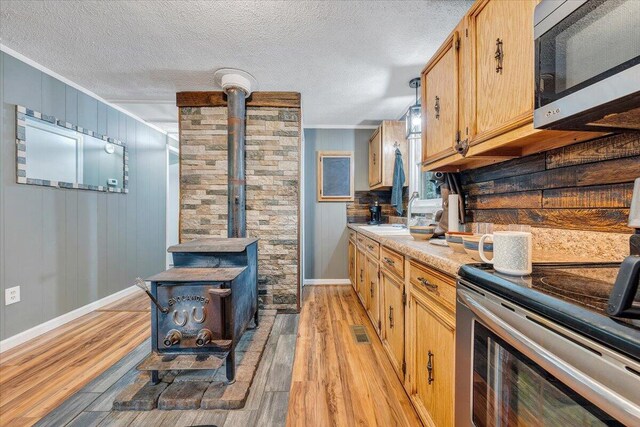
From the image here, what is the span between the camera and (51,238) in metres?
2.50

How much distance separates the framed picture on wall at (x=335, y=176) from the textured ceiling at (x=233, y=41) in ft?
3.70

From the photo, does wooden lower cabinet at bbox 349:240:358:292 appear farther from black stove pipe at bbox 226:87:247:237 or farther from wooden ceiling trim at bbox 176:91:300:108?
wooden ceiling trim at bbox 176:91:300:108

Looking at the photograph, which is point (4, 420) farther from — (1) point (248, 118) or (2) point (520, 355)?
(1) point (248, 118)

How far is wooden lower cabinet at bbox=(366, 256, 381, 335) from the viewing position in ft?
7.27

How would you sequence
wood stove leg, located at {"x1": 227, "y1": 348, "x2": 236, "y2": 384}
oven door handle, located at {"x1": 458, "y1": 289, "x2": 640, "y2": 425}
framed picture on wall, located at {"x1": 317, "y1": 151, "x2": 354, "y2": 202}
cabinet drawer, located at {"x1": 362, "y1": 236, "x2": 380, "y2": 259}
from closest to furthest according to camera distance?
oven door handle, located at {"x1": 458, "y1": 289, "x2": 640, "y2": 425}, wood stove leg, located at {"x1": 227, "y1": 348, "x2": 236, "y2": 384}, cabinet drawer, located at {"x1": 362, "y1": 236, "x2": 380, "y2": 259}, framed picture on wall, located at {"x1": 317, "y1": 151, "x2": 354, "y2": 202}

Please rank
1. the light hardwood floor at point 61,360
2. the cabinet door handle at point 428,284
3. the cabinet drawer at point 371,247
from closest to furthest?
1. the cabinet door handle at point 428,284
2. the light hardwood floor at point 61,360
3. the cabinet drawer at point 371,247

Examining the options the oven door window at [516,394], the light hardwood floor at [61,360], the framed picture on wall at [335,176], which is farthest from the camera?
the framed picture on wall at [335,176]

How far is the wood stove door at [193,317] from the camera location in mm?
1606

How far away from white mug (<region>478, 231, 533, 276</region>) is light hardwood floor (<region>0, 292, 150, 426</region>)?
239 cm

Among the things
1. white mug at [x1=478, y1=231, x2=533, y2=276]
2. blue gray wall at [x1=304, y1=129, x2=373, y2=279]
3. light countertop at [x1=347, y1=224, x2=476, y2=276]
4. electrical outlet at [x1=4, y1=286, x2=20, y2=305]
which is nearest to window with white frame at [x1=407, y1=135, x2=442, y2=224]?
blue gray wall at [x1=304, y1=129, x2=373, y2=279]

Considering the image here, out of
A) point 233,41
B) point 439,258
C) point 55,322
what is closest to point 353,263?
point 439,258

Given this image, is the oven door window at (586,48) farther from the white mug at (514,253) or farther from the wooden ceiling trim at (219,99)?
the wooden ceiling trim at (219,99)

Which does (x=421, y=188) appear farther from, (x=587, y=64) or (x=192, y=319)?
(x=192, y=319)

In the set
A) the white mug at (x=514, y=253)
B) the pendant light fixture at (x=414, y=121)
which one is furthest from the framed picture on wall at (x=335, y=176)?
the white mug at (x=514, y=253)
